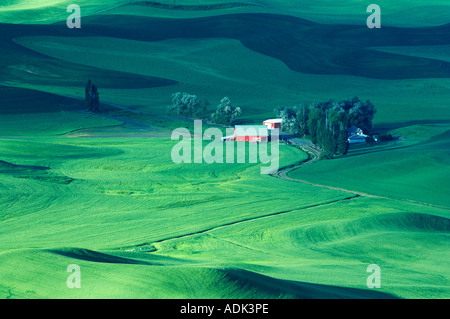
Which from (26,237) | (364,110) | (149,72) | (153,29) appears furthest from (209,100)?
(26,237)

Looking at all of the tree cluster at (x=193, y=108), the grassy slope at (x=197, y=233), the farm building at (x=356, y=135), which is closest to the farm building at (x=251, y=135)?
the farm building at (x=356, y=135)

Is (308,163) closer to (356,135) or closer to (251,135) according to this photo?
(251,135)

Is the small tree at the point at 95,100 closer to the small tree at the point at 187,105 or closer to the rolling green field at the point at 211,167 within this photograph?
the rolling green field at the point at 211,167

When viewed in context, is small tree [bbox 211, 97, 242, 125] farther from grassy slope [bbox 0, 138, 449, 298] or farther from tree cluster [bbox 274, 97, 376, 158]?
grassy slope [bbox 0, 138, 449, 298]

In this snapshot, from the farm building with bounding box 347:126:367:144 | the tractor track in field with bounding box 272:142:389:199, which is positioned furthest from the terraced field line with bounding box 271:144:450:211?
the farm building with bounding box 347:126:367:144
